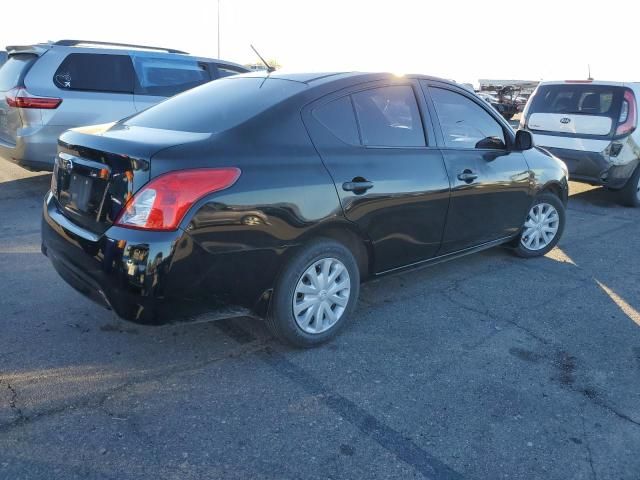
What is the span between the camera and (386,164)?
3551mm

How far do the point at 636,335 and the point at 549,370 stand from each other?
100cm

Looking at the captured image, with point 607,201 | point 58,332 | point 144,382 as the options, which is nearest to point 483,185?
point 144,382

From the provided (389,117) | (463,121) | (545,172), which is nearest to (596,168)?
(545,172)

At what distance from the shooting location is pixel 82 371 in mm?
3012

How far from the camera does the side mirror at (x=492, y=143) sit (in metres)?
4.40

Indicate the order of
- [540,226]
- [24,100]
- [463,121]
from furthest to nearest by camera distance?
[24,100] → [540,226] → [463,121]

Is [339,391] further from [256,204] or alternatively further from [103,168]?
[103,168]

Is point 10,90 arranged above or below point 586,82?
→ below

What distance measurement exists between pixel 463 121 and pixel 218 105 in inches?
77.8

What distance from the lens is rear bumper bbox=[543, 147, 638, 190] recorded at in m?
7.56

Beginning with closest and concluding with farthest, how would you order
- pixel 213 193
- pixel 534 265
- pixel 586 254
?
pixel 213 193
pixel 534 265
pixel 586 254

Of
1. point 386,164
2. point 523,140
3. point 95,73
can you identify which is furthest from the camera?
point 95,73

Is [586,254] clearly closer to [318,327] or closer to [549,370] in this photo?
[549,370]

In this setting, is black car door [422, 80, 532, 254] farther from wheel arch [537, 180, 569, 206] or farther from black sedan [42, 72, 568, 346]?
wheel arch [537, 180, 569, 206]
